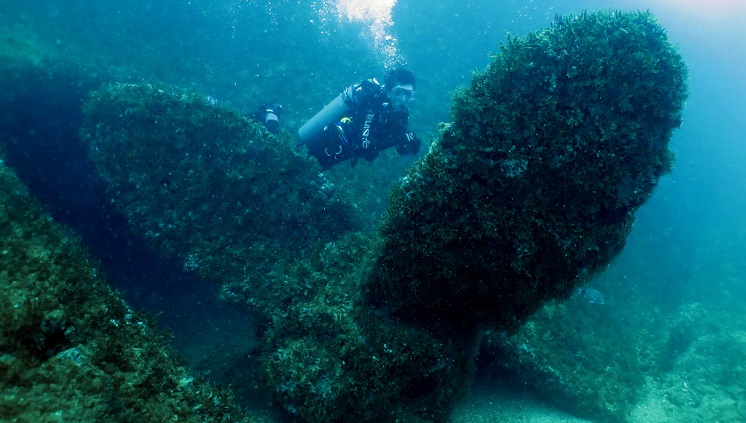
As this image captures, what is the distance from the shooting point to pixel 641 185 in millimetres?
4199

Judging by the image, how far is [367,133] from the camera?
8.86 meters

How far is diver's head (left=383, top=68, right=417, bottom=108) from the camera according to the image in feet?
31.7

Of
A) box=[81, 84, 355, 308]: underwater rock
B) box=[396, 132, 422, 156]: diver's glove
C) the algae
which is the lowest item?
the algae

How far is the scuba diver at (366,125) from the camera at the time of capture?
891cm

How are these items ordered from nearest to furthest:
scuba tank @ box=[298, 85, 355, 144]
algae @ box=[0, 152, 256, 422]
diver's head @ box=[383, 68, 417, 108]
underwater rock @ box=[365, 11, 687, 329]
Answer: algae @ box=[0, 152, 256, 422] < underwater rock @ box=[365, 11, 687, 329] < diver's head @ box=[383, 68, 417, 108] < scuba tank @ box=[298, 85, 355, 144]

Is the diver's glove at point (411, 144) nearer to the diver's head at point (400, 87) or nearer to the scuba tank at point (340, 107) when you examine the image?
the diver's head at point (400, 87)

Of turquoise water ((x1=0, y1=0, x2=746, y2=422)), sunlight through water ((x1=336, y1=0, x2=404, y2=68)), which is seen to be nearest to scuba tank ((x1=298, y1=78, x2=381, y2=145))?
turquoise water ((x1=0, y1=0, x2=746, y2=422))

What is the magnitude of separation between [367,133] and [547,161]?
5.35 m

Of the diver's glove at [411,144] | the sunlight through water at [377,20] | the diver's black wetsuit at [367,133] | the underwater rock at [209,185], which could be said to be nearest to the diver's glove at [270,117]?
the diver's black wetsuit at [367,133]

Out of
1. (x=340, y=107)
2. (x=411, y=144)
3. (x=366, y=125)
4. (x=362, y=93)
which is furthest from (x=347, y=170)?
(x=411, y=144)

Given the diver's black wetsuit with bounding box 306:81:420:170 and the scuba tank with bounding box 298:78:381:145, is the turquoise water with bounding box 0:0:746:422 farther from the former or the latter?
the scuba tank with bounding box 298:78:381:145

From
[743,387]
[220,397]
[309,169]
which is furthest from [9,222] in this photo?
[743,387]

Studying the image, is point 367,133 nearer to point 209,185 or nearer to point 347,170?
point 347,170

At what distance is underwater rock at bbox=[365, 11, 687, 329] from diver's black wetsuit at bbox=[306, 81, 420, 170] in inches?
171
